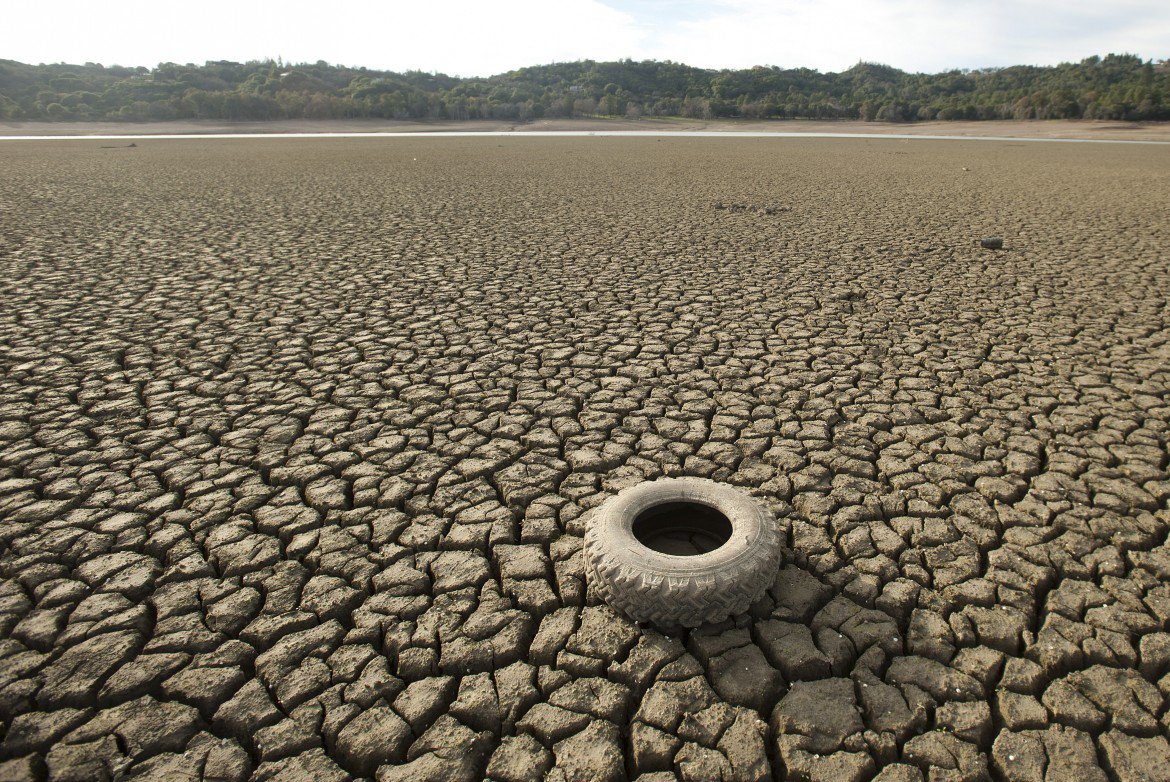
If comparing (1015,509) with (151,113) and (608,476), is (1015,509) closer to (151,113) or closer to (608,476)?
(608,476)

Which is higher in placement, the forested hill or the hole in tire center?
the forested hill

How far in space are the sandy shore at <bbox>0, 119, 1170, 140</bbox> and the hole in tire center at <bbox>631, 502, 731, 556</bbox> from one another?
45664 mm

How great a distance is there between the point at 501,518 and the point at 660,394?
1.70 metres

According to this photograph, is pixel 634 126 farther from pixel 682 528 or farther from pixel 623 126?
pixel 682 528

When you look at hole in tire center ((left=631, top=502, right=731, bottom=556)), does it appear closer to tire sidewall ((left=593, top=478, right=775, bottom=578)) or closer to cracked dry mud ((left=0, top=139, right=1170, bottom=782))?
tire sidewall ((left=593, top=478, right=775, bottom=578))

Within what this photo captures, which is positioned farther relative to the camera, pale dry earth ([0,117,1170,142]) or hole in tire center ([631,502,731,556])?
pale dry earth ([0,117,1170,142])

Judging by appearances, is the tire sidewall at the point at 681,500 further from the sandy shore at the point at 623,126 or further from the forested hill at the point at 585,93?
the forested hill at the point at 585,93

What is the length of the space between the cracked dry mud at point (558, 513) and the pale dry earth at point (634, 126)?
42.1m

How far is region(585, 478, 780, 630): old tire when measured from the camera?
7.86ft

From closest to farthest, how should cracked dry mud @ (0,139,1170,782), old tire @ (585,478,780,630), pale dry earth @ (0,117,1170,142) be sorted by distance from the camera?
cracked dry mud @ (0,139,1170,782)
old tire @ (585,478,780,630)
pale dry earth @ (0,117,1170,142)

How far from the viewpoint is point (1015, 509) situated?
3199 millimetres

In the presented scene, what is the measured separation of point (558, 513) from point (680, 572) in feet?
2.98

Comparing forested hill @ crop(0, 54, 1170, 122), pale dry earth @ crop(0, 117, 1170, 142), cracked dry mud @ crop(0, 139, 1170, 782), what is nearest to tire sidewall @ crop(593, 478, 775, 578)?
cracked dry mud @ crop(0, 139, 1170, 782)

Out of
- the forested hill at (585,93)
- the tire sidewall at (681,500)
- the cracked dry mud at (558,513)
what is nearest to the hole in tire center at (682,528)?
the tire sidewall at (681,500)
